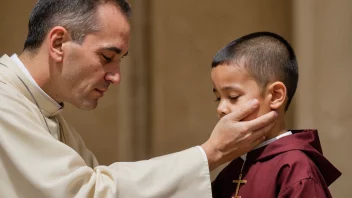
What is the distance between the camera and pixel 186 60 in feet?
14.6

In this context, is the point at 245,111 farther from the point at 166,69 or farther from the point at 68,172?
the point at 166,69

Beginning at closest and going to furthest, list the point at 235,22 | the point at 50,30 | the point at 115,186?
1. the point at 115,186
2. the point at 50,30
3. the point at 235,22

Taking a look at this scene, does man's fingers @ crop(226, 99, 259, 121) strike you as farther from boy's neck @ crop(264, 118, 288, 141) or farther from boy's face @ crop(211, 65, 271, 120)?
boy's neck @ crop(264, 118, 288, 141)

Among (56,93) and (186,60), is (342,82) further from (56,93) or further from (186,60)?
(56,93)

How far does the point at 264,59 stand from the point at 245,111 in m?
0.22

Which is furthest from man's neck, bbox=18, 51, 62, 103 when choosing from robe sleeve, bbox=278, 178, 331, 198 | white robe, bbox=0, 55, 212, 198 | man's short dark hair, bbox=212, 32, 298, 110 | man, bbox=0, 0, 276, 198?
robe sleeve, bbox=278, 178, 331, 198

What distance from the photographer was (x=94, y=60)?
111 inches

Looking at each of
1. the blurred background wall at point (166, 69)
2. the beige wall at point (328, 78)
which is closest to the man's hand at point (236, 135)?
the beige wall at point (328, 78)

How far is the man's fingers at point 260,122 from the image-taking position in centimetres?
258

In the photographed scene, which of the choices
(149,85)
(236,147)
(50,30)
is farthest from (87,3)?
(149,85)

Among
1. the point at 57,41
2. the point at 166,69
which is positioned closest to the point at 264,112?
the point at 57,41

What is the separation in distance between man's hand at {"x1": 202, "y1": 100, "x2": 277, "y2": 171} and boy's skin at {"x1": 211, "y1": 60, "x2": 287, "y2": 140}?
1.6 inches

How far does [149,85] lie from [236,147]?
198 cm

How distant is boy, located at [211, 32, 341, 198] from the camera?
2.52 m
